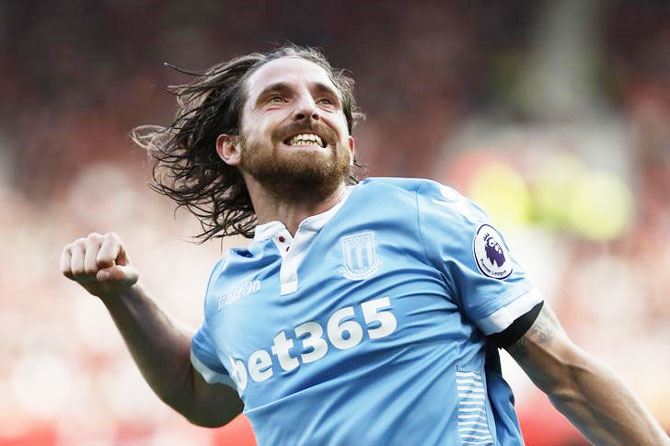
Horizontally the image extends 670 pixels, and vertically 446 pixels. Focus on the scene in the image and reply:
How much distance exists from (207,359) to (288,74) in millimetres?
842

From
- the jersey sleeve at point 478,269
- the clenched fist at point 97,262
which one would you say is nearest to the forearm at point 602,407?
the jersey sleeve at point 478,269

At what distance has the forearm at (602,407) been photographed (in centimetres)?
218

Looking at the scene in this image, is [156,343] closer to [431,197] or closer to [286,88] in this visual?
[286,88]

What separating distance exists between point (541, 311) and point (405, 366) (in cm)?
34

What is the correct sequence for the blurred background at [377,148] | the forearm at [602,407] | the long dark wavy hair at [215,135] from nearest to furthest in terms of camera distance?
the forearm at [602,407]
the long dark wavy hair at [215,135]
the blurred background at [377,148]

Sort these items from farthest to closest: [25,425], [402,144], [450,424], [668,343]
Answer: [402,144] < [668,343] < [25,425] < [450,424]

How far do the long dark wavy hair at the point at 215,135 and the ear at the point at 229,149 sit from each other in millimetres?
28

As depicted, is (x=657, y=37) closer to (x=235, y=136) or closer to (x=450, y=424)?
(x=235, y=136)

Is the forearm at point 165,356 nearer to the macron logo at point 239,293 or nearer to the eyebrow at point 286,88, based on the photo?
the macron logo at point 239,293

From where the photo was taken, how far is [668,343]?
866 cm

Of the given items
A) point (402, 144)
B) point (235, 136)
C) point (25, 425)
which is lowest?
point (25, 425)

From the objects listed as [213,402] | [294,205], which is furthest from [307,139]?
[213,402]

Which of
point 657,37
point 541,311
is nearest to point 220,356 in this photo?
point 541,311

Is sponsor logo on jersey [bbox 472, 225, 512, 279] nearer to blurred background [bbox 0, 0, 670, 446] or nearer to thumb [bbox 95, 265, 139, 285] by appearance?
thumb [bbox 95, 265, 139, 285]
